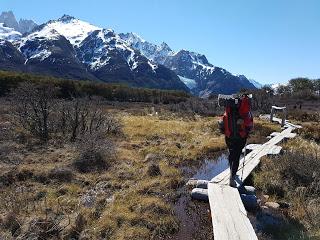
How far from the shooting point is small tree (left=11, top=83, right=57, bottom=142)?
19734 millimetres

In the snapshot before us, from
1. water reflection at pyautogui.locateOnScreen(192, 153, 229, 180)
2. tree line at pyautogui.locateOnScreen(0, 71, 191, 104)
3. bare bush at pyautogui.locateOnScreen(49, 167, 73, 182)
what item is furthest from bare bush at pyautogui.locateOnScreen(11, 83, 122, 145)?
tree line at pyautogui.locateOnScreen(0, 71, 191, 104)

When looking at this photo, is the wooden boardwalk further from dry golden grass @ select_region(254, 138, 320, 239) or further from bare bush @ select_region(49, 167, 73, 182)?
bare bush @ select_region(49, 167, 73, 182)

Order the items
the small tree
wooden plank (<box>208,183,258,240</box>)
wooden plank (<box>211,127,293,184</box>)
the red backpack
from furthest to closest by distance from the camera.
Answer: the small tree
wooden plank (<box>211,127,293,184</box>)
the red backpack
wooden plank (<box>208,183,258,240</box>)

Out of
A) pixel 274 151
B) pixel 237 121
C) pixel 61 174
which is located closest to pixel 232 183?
pixel 237 121

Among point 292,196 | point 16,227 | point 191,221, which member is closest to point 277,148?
point 292,196

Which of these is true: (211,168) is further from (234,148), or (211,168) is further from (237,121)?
(237,121)

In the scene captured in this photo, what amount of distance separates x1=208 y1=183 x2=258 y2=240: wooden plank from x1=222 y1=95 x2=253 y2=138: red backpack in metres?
1.43

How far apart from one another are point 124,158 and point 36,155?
3.30m

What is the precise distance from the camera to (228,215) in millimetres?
8570

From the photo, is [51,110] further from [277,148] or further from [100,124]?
[277,148]

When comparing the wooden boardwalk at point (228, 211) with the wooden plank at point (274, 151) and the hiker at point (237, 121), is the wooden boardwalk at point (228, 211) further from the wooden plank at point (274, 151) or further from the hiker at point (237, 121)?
the wooden plank at point (274, 151)

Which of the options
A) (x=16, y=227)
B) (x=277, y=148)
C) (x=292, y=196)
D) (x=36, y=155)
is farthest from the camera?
(x=277, y=148)

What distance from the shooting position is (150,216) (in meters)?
9.02

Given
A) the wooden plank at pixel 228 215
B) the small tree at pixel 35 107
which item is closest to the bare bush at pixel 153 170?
the wooden plank at pixel 228 215
